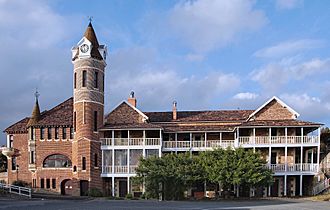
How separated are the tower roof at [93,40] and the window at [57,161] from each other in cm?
1167

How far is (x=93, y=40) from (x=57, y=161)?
551 inches

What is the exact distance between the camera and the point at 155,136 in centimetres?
5012

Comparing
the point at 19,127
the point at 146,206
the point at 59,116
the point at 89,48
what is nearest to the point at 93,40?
the point at 89,48

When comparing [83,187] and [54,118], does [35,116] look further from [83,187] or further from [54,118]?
[83,187]

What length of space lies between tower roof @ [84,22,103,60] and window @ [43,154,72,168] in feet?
38.3

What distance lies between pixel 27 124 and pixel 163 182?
20.1m

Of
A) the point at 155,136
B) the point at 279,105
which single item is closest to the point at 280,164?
the point at 279,105

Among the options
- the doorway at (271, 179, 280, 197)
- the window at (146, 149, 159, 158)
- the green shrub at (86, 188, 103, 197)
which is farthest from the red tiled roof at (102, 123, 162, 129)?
the doorway at (271, 179, 280, 197)

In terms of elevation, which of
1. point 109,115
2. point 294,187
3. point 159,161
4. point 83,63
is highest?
point 83,63

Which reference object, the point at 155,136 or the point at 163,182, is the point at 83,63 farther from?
the point at 163,182

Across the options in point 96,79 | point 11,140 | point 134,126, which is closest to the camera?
point 134,126

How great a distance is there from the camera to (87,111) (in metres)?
47.3

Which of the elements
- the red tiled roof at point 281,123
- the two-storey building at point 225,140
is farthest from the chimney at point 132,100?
the red tiled roof at point 281,123

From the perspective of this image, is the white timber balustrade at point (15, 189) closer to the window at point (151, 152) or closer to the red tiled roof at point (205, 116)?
the window at point (151, 152)
